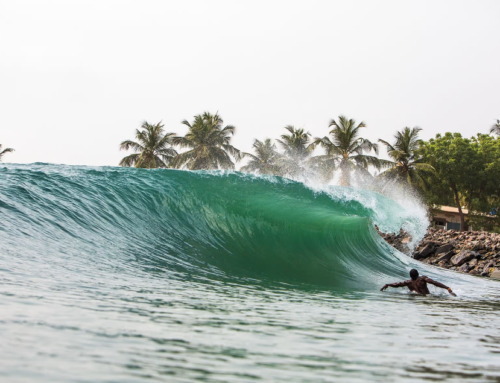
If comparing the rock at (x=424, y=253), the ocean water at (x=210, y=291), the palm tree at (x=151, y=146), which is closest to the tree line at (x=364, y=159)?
the palm tree at (x=151, y=146)

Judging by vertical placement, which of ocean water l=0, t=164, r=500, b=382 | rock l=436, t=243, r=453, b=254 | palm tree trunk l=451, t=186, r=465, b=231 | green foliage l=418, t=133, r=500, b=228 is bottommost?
ocean water l=0, t=164, r=500, b=382

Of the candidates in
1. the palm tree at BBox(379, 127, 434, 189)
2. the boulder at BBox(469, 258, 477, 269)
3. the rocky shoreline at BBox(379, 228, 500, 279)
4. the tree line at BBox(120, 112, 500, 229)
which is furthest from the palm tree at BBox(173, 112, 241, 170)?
the boulder at BBox(469, 258, 477, 269)

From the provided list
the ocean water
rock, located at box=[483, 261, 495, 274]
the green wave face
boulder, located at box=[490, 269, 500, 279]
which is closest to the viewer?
the ocean water

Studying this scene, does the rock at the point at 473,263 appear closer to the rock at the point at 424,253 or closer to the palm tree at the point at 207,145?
the rock at the point at 424,253

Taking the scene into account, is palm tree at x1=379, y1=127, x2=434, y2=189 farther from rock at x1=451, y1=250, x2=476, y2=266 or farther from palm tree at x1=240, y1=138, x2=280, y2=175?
rock at x1=451, y1=250, x2=476, y2=266

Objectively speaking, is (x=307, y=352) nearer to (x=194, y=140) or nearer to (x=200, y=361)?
(x=200, y=361)

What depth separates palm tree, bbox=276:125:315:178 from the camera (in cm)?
4188

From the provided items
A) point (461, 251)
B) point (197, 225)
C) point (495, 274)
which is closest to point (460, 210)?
point (461, 251)

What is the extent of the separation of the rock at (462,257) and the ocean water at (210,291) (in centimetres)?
969

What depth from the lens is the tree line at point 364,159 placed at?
40031 mm

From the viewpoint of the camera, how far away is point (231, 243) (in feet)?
41.5

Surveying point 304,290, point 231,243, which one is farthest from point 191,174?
point 304,290

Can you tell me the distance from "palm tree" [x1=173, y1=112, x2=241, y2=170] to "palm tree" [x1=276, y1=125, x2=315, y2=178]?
150 inches

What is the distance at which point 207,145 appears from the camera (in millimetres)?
42562
